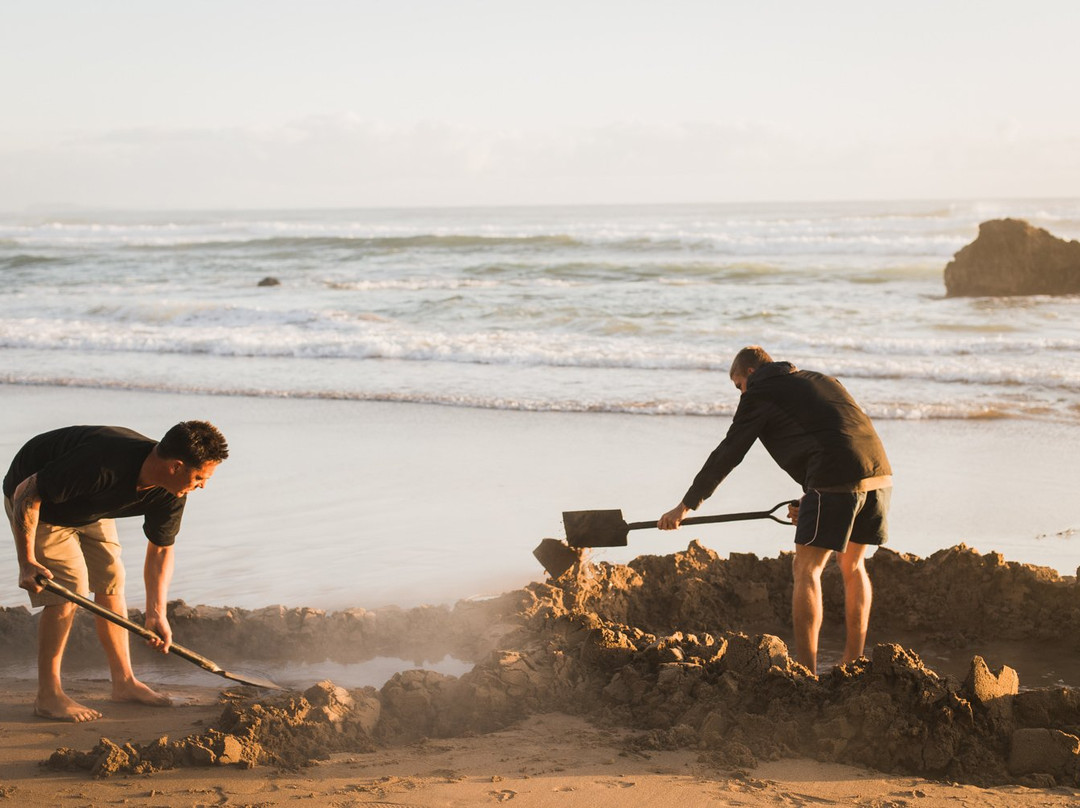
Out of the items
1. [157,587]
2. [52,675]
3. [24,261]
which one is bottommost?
[52,675]

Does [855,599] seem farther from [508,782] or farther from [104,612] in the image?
[104,612]

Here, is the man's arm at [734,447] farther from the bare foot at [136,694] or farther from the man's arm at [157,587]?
the bare foot at [136,694]

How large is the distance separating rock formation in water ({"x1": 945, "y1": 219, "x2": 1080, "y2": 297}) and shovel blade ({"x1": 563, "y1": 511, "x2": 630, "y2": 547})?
16.4 m

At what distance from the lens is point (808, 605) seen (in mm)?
4566

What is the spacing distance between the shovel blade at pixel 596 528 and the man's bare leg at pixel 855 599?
1.08 m

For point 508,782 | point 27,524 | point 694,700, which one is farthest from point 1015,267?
point 27,524

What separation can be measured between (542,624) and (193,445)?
6.21ft

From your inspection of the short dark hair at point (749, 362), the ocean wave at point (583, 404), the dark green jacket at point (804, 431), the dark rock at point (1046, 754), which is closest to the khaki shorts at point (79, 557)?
the dark green jacket at point (804, 431)

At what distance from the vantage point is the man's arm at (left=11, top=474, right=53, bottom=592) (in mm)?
3787

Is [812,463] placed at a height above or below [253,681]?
above

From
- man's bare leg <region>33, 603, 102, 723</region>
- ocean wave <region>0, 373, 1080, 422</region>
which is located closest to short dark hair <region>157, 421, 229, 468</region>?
man's bare leg <region>33, 603, 102, 723</region>

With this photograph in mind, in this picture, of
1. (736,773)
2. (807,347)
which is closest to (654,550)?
(736,773)

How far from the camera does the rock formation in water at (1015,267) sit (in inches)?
761

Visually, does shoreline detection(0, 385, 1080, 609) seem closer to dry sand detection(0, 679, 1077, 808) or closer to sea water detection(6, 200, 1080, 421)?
sea water detection(6, 200, 1080, 421)
